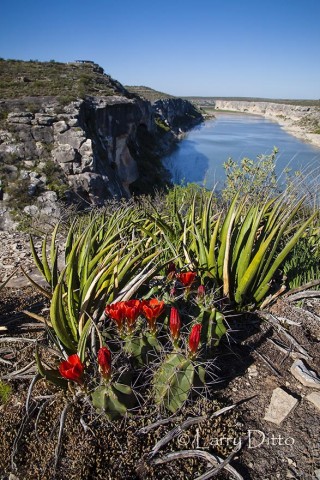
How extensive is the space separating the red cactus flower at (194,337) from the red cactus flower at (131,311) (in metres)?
0.25

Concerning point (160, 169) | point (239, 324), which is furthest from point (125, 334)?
point (160, 169)

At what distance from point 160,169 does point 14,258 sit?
2343cm

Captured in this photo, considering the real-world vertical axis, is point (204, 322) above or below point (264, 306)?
above

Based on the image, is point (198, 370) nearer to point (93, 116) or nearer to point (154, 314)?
point (154, 314)

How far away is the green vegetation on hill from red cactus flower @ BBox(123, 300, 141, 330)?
16.2m

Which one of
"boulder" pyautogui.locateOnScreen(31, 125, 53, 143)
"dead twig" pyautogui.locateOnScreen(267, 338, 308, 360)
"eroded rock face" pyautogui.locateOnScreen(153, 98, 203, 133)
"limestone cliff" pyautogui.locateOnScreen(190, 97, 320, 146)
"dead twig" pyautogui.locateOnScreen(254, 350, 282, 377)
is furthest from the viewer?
"eroded rock face" pyautogui.locateOnScreen(153, 98, 203, 133)

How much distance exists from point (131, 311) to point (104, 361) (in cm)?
23

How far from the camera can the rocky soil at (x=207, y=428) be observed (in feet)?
4.50

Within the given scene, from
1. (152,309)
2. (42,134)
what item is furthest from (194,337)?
(42,134)

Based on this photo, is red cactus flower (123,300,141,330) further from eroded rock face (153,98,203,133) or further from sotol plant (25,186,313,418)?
eroded rock face (153,98,203,133)

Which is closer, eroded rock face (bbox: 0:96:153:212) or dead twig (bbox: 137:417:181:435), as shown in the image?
dead twig (bbox: 137:417:181:435)

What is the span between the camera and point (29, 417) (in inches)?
60.7

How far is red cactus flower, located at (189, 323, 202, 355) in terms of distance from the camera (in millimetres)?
1372

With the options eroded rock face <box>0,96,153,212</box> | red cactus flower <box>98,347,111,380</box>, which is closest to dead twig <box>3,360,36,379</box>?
red cactus flower <box>98,347,111,380</box>
